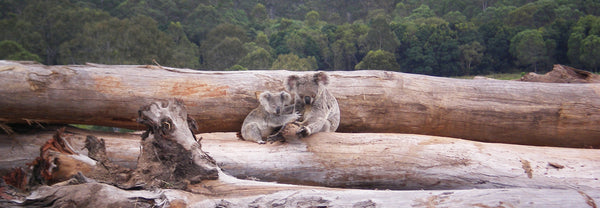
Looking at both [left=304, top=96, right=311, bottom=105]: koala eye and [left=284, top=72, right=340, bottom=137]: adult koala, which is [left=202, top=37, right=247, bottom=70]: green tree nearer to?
[left=284, top=72, right=340, bottom=137]: adult koala

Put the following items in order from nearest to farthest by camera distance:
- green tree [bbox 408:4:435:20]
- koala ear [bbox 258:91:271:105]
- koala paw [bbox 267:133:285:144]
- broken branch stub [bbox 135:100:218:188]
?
broken branch stub [bbox 135:100:218:188]
koala paw [bbox 267:133:285:144]
koala ear [bbox 258:91:271:105]
green tree [bbox 408:4:435:20]

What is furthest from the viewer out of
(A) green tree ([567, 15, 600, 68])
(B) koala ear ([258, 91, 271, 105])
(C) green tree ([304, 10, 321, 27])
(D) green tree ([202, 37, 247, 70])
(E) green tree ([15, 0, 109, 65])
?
(E) green tree ([15, 0, 109, 65])

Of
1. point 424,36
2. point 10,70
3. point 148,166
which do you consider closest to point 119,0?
point 10,70

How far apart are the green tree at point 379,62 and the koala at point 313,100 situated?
2.37m

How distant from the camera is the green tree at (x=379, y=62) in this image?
24.5 ft

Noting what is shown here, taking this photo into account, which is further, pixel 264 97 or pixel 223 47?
pixel 223 47

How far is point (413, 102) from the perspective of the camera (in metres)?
5.95

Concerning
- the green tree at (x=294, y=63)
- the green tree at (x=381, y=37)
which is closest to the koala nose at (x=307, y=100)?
the green tree at (x=294, y=63)

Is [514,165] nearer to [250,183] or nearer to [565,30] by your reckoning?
[250,183]

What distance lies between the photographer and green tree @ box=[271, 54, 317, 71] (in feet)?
25.1

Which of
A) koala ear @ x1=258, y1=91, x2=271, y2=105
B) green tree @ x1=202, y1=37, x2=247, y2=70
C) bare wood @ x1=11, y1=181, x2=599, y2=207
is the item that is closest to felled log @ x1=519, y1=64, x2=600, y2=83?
bare wood @ x1=11, y1=181, x2=599, y2=207

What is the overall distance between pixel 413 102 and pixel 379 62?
176 cm

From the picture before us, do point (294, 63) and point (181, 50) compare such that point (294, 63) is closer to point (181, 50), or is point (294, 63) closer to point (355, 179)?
point (181, 50)

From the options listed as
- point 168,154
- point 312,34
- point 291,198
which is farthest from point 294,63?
point 291,198
